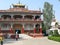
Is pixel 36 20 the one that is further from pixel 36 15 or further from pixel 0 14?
pixel 0 14

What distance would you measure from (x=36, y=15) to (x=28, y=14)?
8.57ft

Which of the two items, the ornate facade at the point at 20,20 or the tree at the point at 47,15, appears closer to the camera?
the ornate facade at the point at 20,20

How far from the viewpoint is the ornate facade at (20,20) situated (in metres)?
61.2

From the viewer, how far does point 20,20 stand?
61.1m

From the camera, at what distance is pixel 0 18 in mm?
61406

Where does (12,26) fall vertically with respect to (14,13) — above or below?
below

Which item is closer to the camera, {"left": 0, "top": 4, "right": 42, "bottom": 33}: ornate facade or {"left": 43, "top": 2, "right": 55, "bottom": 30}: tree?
{"left": 0, "top": 4, "right": 42, "bottom": 33}: ornate facade

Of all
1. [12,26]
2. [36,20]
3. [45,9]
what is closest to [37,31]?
[36,20]

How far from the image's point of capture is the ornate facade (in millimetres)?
61250

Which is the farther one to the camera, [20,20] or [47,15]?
[47,15]

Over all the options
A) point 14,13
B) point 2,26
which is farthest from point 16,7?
point 2,26

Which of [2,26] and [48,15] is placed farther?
[48,15]

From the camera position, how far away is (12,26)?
61.7 meters

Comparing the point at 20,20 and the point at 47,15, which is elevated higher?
the point at 47,15
